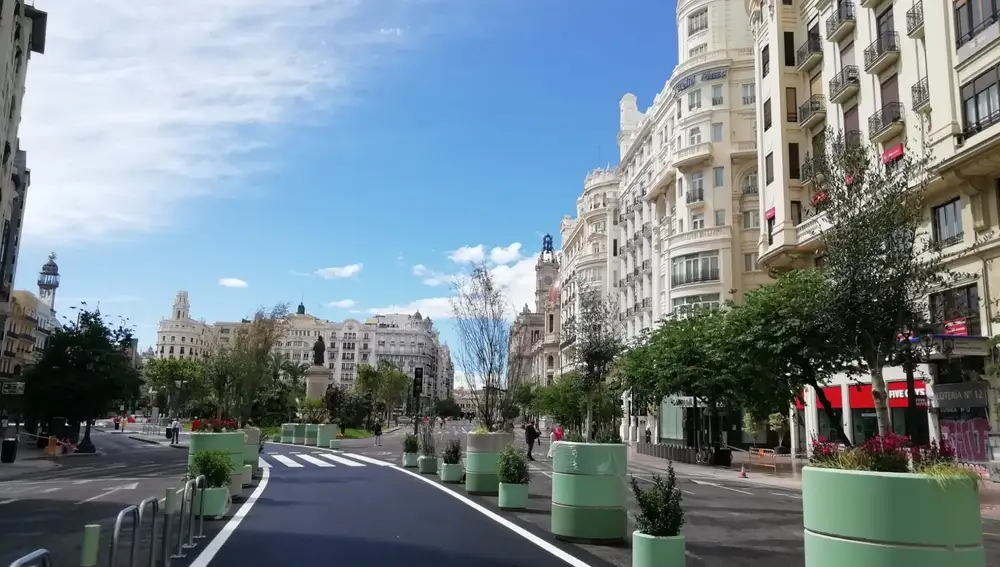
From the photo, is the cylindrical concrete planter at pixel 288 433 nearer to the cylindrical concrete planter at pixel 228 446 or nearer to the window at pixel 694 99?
the cylindrical concrete planter at pixel 228 446

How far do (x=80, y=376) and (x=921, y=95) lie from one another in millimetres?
38291

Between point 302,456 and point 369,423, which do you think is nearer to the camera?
point 302,456

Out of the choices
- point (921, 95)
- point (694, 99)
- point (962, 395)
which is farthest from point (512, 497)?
point (694, 99)

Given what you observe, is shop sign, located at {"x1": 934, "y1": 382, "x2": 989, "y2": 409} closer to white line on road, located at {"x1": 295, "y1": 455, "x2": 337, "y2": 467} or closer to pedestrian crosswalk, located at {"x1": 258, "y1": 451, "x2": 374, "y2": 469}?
pedestrian crosswalk, located at {"x1": 258, "y1": 451, "x2": 374, "y2": 469}

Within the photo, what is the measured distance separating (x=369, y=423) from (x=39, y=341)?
56.8 m

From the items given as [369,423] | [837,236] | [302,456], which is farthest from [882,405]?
[369,423]

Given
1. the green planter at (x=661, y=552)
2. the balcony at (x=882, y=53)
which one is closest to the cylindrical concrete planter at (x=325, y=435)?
the balcony at (x=882, y=53)

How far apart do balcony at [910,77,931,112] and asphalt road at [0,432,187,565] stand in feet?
83.3

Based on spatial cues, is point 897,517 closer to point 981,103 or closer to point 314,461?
point 981,103

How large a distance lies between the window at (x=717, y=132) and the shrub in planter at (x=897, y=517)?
138 feet

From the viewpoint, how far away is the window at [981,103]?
21484 mm

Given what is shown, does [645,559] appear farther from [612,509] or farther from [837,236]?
[837,236]

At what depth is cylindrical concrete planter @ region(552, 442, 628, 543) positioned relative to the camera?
9.85 meters

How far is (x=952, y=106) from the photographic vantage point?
2309cm
